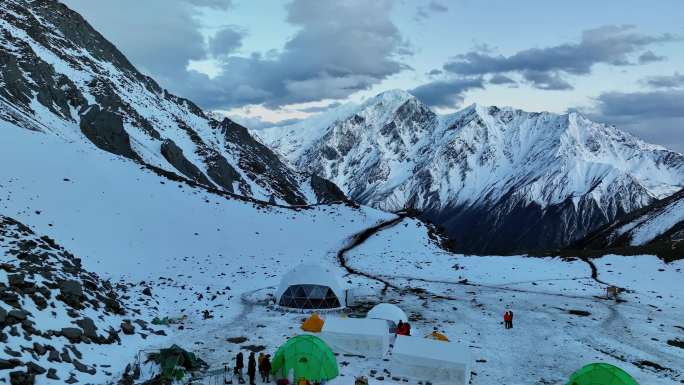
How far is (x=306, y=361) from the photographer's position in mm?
24328

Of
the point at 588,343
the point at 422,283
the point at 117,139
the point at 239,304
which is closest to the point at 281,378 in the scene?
the point at 239,304

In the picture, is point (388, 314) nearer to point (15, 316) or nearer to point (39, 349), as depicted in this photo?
point (39, 349)

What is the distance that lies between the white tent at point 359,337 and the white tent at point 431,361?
1993mm

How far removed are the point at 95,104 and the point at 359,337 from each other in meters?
109

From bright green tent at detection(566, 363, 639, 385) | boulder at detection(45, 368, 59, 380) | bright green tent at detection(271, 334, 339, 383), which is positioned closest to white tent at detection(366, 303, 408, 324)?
bright green tent at detection(271, 334, 339, 383)

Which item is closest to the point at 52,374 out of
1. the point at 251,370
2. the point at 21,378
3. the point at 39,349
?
the point at 21,378

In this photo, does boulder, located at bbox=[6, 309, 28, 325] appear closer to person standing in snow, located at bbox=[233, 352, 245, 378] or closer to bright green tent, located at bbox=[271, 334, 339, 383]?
person standing in snow, located at bbox=[233, 352, 245, 378]

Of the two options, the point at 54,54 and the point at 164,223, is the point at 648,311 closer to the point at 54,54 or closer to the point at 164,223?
the point at 164,223

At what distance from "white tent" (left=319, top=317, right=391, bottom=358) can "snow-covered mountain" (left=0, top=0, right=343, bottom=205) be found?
189 ft

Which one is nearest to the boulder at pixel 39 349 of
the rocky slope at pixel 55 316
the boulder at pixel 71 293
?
the rocky slope at pixel 55 316

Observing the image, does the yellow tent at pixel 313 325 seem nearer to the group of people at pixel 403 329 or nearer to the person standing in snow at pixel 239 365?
the group of people at pixel 403 329

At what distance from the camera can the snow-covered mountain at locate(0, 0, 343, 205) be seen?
330 ft

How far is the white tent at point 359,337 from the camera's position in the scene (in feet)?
94.3

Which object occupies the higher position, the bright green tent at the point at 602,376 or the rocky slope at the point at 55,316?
the rocky slope at the point at 55,316
